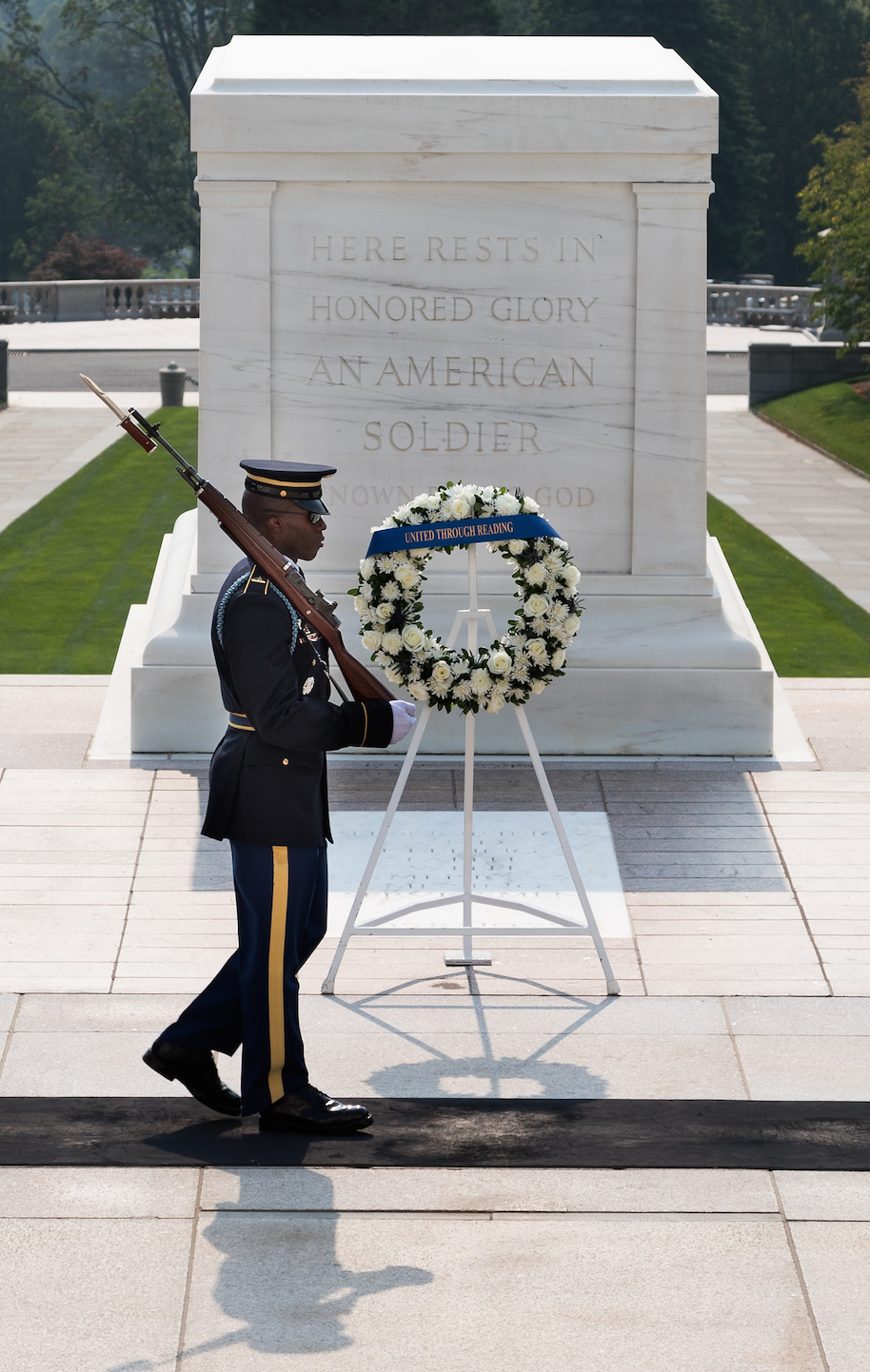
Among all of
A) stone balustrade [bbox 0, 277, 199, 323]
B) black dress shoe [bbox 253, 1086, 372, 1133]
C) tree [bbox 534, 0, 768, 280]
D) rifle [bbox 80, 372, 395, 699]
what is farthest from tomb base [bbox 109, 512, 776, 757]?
tree [bbox 534, 0, 768, 280]

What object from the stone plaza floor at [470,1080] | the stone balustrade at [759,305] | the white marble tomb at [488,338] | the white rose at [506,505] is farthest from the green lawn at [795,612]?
the stone balustrade at [759,305]

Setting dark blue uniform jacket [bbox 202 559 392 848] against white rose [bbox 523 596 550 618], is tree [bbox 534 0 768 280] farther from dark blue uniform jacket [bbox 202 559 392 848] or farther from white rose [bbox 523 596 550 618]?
dark blue uniform jacket [bbox 202 559 392 848]

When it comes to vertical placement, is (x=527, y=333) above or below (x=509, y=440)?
above

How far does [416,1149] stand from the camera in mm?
4723

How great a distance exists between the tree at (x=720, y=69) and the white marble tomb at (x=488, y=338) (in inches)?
1656

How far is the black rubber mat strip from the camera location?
15.3 feet

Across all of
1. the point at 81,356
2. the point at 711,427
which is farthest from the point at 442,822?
the point at 81,356

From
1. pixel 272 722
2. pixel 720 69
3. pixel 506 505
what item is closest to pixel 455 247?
pixel 506 505

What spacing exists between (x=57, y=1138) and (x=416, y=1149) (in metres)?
0.99

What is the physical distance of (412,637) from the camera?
18.7 ft

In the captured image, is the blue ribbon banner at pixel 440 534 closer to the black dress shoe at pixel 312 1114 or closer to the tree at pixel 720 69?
the black dress shoe at pixel 312 1114

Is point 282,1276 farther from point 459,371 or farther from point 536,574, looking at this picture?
point 459,371

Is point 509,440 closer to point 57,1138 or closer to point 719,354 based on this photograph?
point 57,1138

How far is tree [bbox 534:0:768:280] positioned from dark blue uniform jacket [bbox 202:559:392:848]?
152ft
